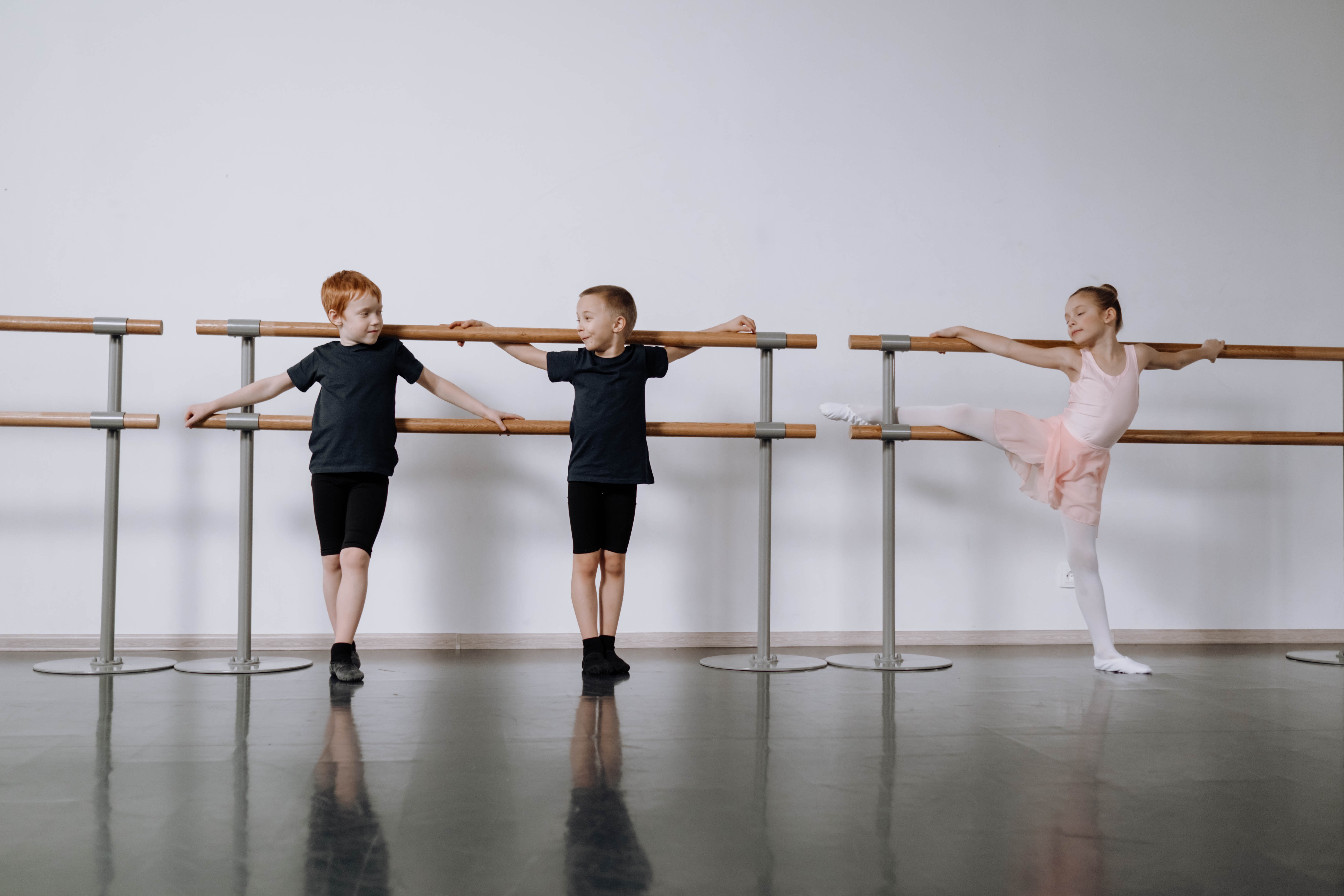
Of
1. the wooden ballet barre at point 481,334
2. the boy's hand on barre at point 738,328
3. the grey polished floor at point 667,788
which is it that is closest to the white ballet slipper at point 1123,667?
the grey polished floor at point 667,788

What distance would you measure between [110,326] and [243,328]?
0.33 meters

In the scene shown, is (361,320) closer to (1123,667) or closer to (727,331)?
(727,331)

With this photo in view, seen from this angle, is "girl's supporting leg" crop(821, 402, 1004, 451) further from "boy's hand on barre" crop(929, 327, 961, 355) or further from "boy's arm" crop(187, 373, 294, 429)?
"boy's arm" crop(187, 373, 294, 429)

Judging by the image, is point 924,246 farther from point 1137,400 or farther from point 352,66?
point 352,66

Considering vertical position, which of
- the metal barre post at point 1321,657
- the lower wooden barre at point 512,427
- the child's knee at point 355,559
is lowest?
the metal barre post at point 1321,657

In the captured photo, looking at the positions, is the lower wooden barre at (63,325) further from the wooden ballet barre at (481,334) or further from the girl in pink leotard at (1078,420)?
the girl in pink leotard at (1078,420)

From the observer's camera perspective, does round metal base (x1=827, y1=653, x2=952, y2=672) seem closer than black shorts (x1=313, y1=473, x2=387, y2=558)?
No

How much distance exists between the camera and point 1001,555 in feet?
10.9

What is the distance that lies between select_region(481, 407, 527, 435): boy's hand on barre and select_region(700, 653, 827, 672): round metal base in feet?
2.57

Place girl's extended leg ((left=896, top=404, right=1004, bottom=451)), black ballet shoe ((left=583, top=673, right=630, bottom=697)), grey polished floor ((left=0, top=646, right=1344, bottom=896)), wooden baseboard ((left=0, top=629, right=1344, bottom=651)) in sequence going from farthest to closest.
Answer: wooden baseboard ((left=0, top=629, right=1344, bottom=651)), girl's extended leg ((left=896, top=404, right=1004, bottom=451)), black ballet shoe ((left=583, top=673, right=630, bottom=697)), grey polished floor ((left=0, top=646, right=1344, bottom=896))

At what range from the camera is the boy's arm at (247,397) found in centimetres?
259

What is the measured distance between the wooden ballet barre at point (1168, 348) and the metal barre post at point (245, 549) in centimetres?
156

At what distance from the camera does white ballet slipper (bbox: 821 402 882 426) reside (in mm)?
2848

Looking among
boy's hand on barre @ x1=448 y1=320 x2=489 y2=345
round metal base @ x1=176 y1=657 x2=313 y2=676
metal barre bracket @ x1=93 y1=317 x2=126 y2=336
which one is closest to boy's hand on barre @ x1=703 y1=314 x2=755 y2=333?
boy's hand on barre @ x1=448 y1=320 x2=489 y2=345
